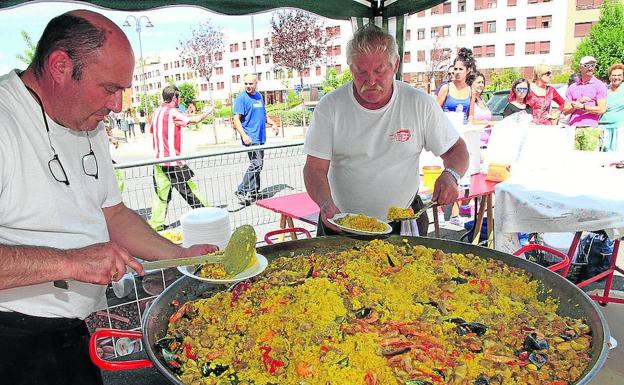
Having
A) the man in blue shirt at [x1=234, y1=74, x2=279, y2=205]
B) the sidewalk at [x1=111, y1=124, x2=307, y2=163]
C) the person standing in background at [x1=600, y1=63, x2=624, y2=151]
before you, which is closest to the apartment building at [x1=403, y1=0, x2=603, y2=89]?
the sidewalk at [x1=111, y1=124, x2=307, y2=163]

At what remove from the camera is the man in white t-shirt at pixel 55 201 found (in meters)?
1.40

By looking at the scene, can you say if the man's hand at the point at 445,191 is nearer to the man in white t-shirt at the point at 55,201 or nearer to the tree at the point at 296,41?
the man in white t-shirt at the point at 55,201

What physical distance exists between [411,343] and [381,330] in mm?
111

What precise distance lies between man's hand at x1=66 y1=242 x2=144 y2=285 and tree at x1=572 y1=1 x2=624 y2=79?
27252 mm

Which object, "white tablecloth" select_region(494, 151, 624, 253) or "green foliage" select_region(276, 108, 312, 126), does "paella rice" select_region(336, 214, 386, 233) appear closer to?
"white tablecloth" select_region(494, 151, 624, 253)

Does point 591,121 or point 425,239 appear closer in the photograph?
point 425,239

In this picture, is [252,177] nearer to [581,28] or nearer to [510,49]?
[510,49]

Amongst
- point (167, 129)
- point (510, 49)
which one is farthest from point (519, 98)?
point (510, 49)

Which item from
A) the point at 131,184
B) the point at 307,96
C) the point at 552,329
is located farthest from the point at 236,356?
the point at 307,96

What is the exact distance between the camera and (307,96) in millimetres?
35344

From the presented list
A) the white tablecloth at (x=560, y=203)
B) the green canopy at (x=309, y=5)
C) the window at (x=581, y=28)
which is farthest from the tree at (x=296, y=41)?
the window at (x=581, y=28)

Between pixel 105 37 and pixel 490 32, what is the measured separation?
44.0 meters

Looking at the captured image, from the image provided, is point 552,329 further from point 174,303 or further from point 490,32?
point 490,32

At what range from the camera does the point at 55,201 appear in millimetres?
1546
